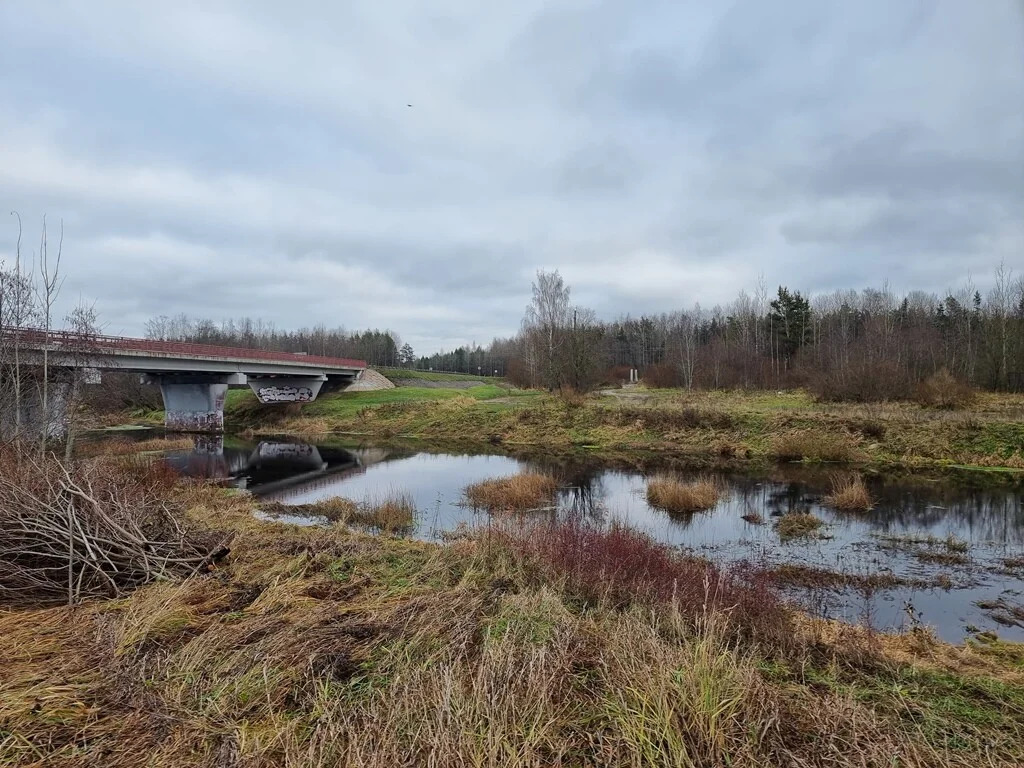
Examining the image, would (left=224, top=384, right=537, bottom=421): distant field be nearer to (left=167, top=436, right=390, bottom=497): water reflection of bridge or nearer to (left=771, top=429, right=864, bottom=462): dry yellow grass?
(left=167, top=436, right=390, bottom=497): water reflection of bridge

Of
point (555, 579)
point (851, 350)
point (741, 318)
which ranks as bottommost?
point (555, 579)

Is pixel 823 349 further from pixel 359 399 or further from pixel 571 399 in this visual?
pixel 359 399

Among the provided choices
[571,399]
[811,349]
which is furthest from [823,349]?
[571,399]

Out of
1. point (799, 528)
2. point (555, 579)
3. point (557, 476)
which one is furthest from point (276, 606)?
point (557, 476)

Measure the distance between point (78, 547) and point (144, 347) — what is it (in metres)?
34.3

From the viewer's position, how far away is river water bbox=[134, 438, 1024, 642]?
9.09 m

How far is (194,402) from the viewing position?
47875 millimetres

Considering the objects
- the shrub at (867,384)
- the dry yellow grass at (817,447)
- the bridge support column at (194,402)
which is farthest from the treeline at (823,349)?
the bridge support column at (194,402)

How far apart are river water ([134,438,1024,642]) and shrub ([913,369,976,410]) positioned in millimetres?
11502

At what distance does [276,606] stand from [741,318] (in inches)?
3013

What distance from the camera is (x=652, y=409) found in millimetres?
33844

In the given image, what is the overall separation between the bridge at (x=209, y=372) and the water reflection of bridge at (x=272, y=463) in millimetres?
5989

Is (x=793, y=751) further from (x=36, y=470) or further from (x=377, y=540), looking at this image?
(x=36, y=470)

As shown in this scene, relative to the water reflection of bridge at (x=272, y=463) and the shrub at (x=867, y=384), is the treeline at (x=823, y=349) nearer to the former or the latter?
the shrub at (x=867, y=384)
